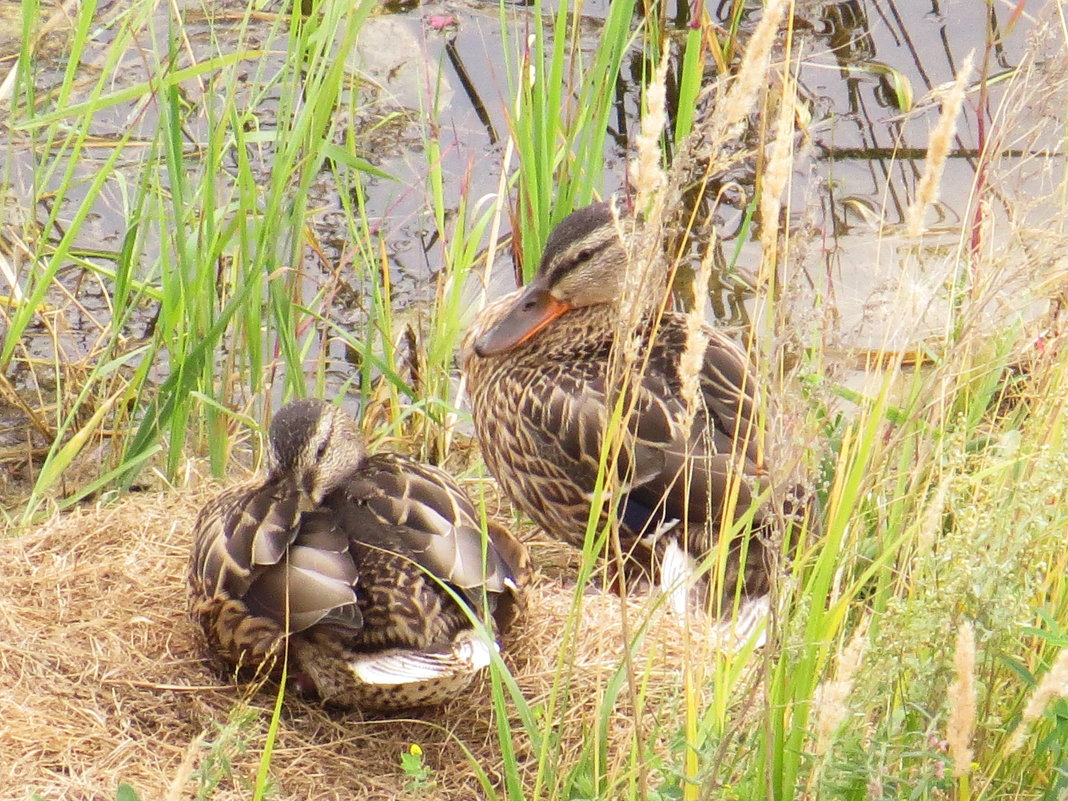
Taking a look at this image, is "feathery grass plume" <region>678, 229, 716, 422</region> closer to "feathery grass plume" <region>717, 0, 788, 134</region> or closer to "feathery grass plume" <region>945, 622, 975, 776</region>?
"feathery grass plume" <region>717, 0, 788, 134</region>

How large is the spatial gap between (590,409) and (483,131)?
2.18 meters

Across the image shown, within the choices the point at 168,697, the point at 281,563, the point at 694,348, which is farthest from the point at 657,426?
the point at 694,348

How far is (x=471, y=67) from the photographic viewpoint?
6008mm

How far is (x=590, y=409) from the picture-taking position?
12.6 ft

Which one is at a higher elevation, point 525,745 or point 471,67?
point 471,67

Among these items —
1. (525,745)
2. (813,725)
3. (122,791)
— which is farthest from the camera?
(525,745)

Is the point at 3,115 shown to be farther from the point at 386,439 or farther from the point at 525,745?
the point at 525,745

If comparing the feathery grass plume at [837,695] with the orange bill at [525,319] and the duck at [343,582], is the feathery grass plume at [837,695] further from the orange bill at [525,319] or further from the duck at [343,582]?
the orange bill at [525,319]

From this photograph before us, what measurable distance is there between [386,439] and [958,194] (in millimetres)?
2622

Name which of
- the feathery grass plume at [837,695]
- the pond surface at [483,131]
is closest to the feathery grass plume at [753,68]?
the feathery grass plume at [837,695]

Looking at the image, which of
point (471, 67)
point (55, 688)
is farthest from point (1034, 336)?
point (471, 67)

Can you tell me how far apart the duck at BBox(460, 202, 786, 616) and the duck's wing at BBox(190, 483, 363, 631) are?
0.74 metres

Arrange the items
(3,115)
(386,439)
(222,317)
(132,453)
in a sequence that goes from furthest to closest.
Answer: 1. (3,115)
2. (386,439)
3. (132,453)
4. (222,317)

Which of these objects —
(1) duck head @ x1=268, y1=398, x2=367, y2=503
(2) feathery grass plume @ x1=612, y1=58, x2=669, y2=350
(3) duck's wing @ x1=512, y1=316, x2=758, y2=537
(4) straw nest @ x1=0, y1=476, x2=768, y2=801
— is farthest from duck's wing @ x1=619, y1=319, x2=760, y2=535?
(2) feathery grass plume @ x1=612, y1=58, x2=669, y2=350
